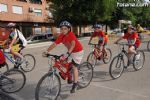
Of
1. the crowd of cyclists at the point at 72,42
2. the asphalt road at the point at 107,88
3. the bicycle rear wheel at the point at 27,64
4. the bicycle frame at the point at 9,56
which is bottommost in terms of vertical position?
the asphalt road at the point at 107,88

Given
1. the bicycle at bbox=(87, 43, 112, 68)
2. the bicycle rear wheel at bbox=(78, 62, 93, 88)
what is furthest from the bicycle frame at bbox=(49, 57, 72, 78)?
the bicycle at bbox=(87, 43, 112, 68)

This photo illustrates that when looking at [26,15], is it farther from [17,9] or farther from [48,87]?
[48,87]

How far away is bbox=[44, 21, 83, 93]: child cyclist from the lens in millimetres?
5859

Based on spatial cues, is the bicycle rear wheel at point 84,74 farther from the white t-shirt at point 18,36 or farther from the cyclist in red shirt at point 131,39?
the white t-shirt at point 18,36

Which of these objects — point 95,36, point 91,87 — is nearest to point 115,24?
point 95,36

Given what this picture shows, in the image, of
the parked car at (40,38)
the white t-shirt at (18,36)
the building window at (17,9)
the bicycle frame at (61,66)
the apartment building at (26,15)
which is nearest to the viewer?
the bicycle frame at (61,66)

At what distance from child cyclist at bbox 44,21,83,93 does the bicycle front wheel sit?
0.56 m

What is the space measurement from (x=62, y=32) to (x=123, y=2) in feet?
138

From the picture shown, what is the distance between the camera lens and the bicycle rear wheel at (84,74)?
6793 millimetres

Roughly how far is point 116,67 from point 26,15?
134 ft

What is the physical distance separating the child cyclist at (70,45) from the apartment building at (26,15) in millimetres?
34895

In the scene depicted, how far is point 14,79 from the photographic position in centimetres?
638

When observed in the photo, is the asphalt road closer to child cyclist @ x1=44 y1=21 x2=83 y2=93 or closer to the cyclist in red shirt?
child cyclist @ x1=44 y1=21 x2=83 y2=93

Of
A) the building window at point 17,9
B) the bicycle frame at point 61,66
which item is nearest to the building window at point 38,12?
the building window at point 17,9
